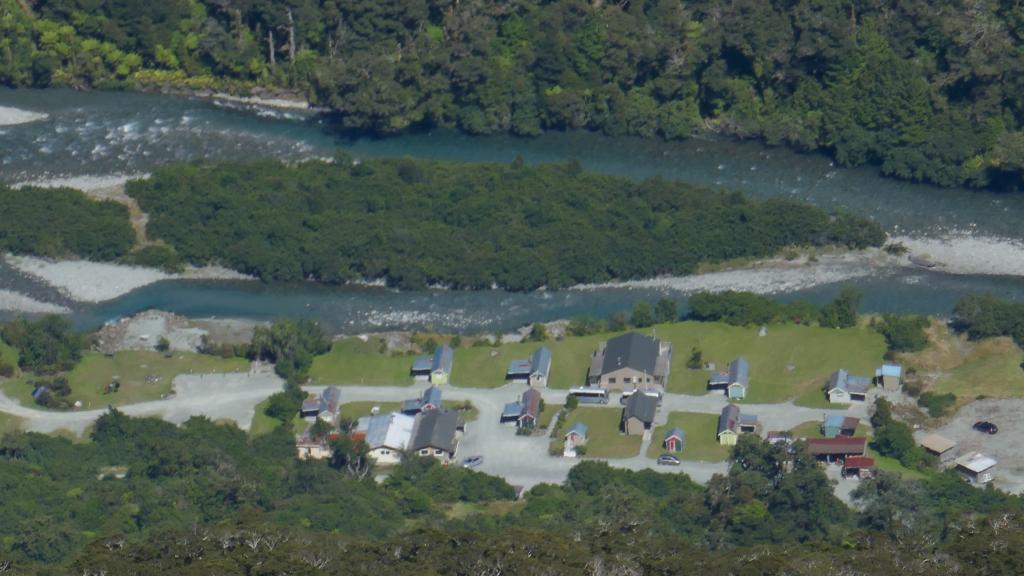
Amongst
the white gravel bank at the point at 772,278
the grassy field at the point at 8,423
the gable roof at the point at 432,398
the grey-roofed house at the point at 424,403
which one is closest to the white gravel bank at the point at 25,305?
the grassy field at the point at 8,423

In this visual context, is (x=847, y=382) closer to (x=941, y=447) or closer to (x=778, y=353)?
(x=778, y=353)

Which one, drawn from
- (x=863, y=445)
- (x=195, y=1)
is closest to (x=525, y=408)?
(x=863, y=445)

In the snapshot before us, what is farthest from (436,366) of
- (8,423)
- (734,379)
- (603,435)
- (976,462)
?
(976,462)

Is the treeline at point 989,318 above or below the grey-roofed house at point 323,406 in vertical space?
above

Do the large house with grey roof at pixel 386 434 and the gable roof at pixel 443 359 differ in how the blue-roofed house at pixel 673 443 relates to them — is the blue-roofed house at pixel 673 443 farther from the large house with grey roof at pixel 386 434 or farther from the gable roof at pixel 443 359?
the gable roof at pixel 443 359

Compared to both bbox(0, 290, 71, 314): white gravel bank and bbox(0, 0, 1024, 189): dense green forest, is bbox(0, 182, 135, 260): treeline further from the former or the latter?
bbox(0, 0, 1024, 189): dense green forest

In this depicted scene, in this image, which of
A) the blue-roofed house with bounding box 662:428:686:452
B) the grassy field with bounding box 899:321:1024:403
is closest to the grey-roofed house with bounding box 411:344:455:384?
the blue-roofed house with bounding box 662:428:686:452
